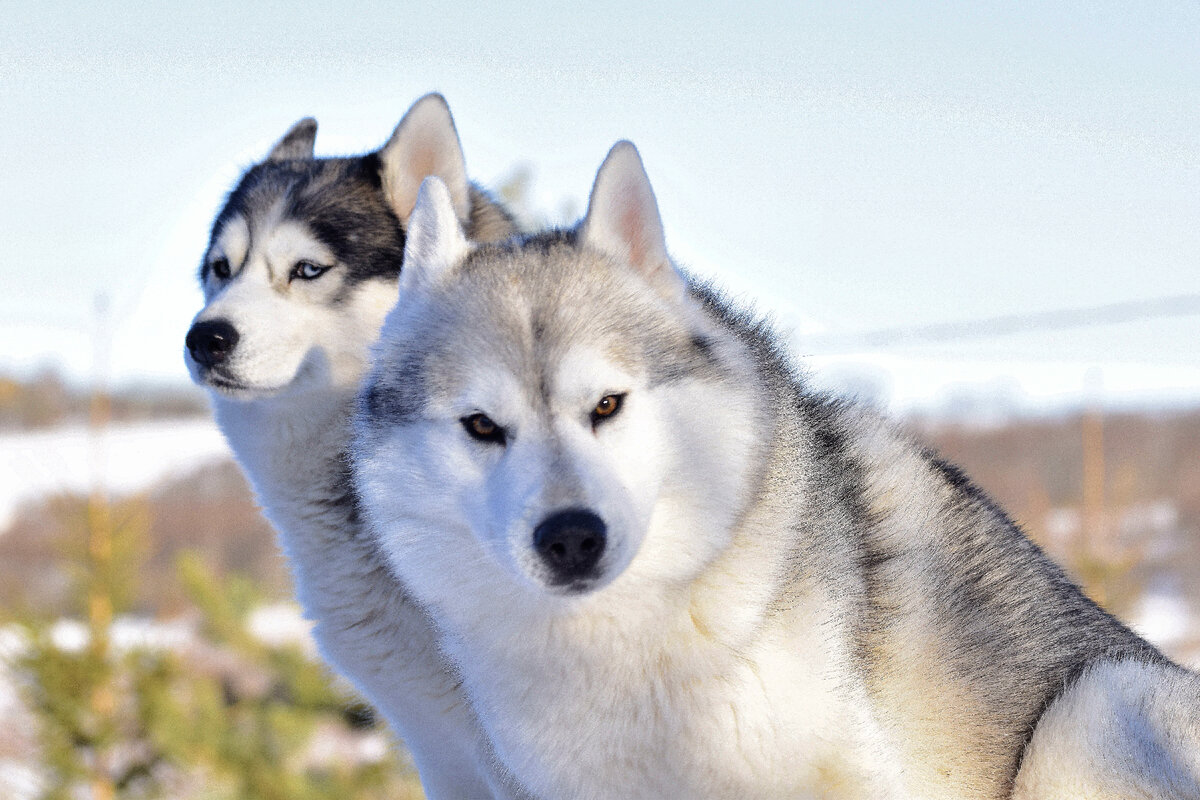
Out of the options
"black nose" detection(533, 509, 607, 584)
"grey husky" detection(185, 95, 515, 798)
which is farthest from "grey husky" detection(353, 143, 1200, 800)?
"grey husky" detection(185, 95, 515, 798)

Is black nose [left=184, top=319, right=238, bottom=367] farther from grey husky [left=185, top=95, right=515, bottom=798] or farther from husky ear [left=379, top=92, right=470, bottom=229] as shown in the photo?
husky ear [left=379, top=92, right=470, bottom=229]

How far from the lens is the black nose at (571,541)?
2.27m

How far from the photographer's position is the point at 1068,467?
22.5m

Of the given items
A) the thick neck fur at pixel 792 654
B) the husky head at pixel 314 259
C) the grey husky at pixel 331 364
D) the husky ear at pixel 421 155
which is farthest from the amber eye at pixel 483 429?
the husky ear at pixel 421 155

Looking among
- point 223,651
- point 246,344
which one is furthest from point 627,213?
point 223,651

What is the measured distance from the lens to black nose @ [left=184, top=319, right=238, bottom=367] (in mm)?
3518

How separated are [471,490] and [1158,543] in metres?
22.7

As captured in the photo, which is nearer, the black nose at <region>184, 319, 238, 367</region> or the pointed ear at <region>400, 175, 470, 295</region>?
the pointed ear at <region>400, 175, 470, 295</region>

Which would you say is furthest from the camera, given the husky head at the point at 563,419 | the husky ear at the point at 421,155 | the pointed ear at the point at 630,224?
the husky ear at the point at 421,155

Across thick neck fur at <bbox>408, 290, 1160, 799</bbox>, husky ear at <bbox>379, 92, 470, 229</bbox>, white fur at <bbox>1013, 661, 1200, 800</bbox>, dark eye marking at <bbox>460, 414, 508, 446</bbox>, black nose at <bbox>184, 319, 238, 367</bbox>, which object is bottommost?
white fur at <bbox>1013, 661, 1200, 800</bbox>

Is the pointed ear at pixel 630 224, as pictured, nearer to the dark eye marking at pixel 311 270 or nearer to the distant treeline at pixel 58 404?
the dark eye marking at pixel 311 270

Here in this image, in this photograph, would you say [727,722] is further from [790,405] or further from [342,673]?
[342,673]

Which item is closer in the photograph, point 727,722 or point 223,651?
point 727,722

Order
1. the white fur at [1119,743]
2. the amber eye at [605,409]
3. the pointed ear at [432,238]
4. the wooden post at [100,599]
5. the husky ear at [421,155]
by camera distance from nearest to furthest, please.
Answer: the amber eye at [605,409] < the white fur at [1119,743] < the pointed ear at [432,238] < the husky ear at [421,155] < the wooden post at [100,599]
